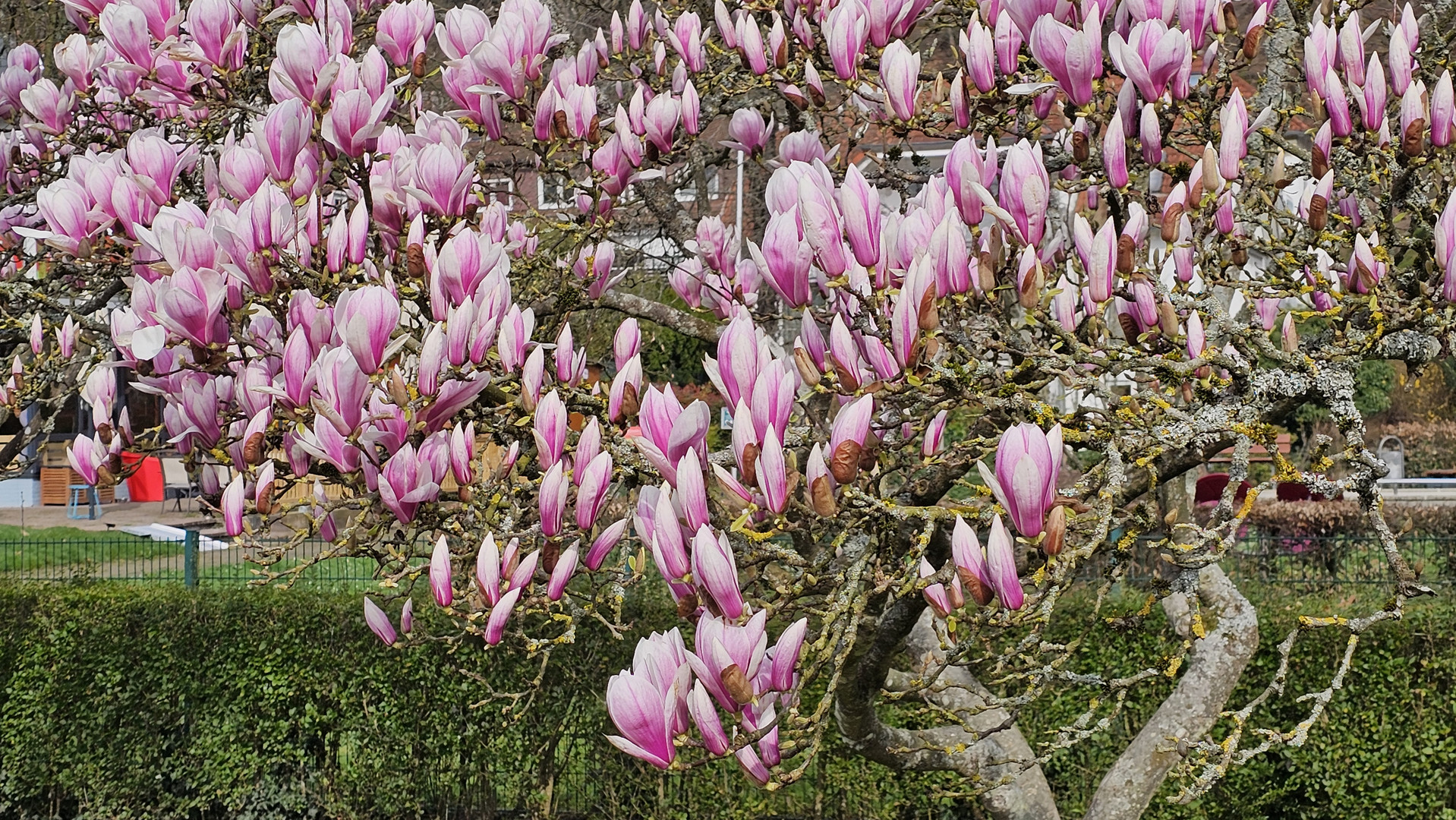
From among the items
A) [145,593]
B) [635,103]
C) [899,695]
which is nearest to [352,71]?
[635,103]

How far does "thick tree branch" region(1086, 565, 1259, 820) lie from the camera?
4.25 meters

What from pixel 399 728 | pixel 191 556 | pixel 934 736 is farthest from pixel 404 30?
pixel 191 556

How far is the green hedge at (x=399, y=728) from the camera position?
641 centimetres

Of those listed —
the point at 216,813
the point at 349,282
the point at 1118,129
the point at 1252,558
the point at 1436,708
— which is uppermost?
the point at 1118,129

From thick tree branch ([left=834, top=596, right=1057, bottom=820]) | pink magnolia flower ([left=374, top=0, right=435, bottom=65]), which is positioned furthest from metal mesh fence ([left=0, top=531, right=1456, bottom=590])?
pink magnolia flower ([left=374, top=0, right=435, bottom=65])

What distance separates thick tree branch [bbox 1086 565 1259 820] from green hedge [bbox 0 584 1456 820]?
2.16 metres

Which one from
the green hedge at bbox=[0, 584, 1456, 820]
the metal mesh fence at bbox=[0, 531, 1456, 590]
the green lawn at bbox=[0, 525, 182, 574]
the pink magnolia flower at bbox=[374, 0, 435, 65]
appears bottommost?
the green hedge at bbox=[0, 584, 1456, 820]

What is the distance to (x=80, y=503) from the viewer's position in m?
19.9

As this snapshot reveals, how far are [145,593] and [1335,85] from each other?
715 centimetres

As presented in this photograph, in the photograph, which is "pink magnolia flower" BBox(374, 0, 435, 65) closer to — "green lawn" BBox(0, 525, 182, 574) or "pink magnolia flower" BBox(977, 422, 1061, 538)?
"pink magnolia flower" BBox(977, 422, 1061, 538)

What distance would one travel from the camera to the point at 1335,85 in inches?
97.3

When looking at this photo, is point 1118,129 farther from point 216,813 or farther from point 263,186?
point 216,813

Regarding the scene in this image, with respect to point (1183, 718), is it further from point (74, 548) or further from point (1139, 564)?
point (74, 548)

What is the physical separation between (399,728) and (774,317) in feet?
16.5
